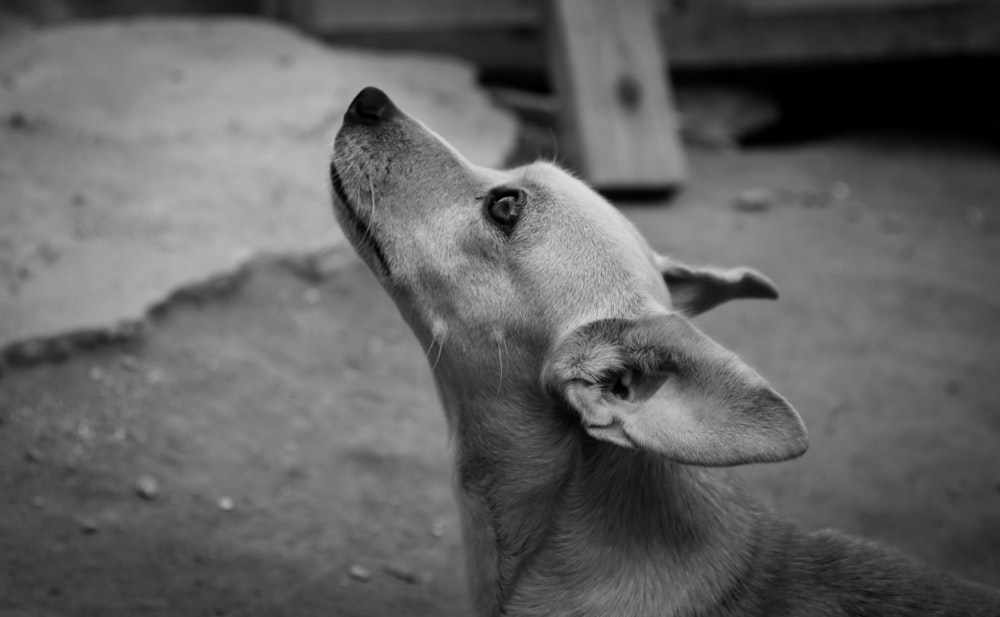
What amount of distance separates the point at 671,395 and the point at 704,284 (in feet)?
3.15

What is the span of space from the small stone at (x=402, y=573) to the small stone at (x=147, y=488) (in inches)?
35.5

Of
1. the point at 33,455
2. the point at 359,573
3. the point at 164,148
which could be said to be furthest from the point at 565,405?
the point at 164,148

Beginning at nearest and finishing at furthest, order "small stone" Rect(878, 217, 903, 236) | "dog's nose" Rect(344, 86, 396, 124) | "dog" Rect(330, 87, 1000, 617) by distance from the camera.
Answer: "dog" Rect(330, 87, 1000, 617), "dog's nose" Rect(344, 86, 396, 124), "small stone" Rect(878, 217, 903, 236)

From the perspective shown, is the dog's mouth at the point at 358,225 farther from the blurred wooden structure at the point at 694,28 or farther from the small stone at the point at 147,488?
the blurred wooden structure at the point at 694,28

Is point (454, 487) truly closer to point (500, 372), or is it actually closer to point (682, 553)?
point (500, 372)

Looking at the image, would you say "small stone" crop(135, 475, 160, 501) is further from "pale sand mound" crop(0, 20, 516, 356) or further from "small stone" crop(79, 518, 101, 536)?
"pale sand mound" crop(0, 20, 516, 356)

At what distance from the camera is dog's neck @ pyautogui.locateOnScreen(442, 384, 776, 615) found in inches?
112

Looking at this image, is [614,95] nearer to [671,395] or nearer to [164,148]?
[164,148]

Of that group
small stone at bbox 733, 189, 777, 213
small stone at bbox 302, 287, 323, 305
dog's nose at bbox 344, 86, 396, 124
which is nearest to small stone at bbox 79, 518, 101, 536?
dog's nose at bbox 344, 86, 396, 124

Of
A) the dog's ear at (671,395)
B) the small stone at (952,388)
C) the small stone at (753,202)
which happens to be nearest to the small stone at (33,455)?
the dog's ear at (671,395)

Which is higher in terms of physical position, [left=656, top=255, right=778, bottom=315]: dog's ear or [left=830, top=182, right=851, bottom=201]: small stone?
[left=656, top=255, right=778, bottom=315]: dog's ear

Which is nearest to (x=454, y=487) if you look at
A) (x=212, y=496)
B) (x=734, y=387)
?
(x=734, y=387)

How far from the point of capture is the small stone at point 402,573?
394cm

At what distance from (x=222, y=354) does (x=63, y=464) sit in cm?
103
